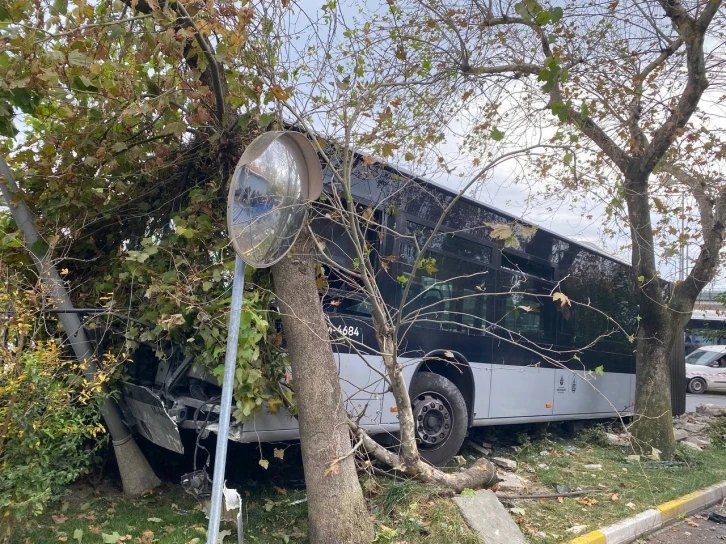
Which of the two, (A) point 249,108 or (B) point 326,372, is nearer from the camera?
(B) point 326,372

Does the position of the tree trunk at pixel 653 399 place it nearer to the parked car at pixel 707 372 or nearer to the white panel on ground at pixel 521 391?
the white panel on ground at pixel 521 391

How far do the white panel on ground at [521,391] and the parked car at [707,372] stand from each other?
19.2 metres

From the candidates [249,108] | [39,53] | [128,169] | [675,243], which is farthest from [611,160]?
[39,53]

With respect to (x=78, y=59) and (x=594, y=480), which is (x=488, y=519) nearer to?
(x=594, y=480)

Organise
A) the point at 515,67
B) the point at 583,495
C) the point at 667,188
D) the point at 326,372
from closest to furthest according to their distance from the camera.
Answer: the point at 326,372 → the point at 583,495 → the point at 515,67 → the point at 667,188

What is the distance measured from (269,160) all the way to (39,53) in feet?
7.69

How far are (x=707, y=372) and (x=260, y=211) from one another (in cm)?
2596

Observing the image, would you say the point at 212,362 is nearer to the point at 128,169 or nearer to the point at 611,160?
the point at 128,169

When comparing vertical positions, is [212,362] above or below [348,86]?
below

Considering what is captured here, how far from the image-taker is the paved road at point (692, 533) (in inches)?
236

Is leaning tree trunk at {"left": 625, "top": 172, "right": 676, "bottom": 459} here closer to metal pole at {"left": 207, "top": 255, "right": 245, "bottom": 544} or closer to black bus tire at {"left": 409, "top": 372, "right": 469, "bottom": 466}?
black bus tire at {"left": 409, "top": 372, "right": 469, "bottom": 466}

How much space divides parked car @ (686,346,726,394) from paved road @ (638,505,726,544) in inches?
808

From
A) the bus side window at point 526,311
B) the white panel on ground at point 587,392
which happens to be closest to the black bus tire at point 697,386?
the white panel on ground at point 587,392

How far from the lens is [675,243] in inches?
356
